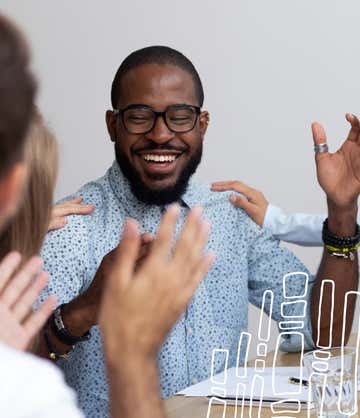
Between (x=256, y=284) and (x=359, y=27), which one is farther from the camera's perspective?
(x=359, y=27)

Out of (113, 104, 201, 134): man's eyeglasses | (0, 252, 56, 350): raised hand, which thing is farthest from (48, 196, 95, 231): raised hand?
(0, 252, 56, 350): raised hand

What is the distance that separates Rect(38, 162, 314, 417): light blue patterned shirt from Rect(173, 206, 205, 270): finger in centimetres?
130

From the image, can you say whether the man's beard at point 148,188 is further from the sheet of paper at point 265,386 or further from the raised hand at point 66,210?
the sheet of paper at point 265,386

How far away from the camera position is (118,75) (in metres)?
2.67

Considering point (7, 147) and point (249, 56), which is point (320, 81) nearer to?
point (249, 56)

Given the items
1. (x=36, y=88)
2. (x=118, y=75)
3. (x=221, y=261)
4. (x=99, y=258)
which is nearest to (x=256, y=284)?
(x=221, y=261)

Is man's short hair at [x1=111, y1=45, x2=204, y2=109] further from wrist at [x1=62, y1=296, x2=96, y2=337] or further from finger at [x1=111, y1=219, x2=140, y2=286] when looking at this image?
finger at [x1=111, y1=219, x2=140, y2=286]

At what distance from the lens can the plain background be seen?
3957 millimetres

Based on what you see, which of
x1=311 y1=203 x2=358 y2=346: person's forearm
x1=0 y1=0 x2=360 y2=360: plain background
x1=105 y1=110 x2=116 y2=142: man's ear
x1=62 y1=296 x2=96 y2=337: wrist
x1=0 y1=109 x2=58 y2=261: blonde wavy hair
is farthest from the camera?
x1=0 y1=0 x2=360 y2=360: plain background

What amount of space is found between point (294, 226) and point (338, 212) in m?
0.38

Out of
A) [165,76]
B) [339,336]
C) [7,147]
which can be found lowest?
[339,336]

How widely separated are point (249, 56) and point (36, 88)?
3220 millimetres
